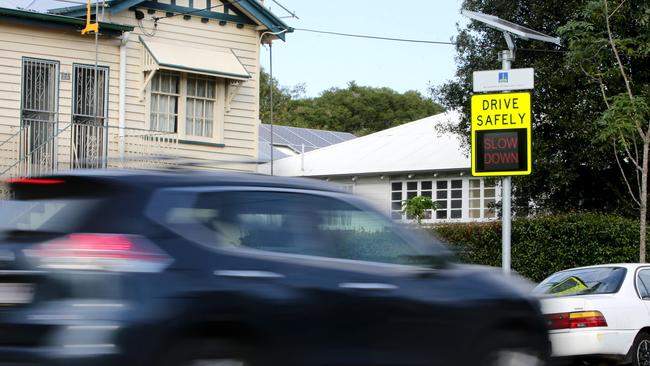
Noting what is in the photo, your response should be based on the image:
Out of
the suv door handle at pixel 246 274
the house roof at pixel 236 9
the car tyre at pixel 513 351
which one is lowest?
the car tyre at pixel 513 351

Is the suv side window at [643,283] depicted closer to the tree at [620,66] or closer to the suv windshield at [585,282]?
the suv windshield at [585,282]

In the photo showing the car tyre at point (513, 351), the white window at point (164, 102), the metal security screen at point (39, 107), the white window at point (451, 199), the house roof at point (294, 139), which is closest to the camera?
the car tyre at point (513, 351)

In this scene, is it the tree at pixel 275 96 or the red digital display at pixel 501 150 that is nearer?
the red digital display at pixel 501 150

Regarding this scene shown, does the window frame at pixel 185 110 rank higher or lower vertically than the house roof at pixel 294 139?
lower

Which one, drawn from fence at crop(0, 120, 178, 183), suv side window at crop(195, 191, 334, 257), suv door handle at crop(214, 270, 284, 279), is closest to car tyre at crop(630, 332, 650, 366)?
suv side window at crop(195, 191, 334, 257)

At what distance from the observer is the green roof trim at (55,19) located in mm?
20609

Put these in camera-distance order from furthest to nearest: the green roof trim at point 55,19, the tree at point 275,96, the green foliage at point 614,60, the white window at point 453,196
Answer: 1. the tree at point 275,96
2. the white window at point 453,196
3. the green foliage at point 614,60
4. the green roof trim at point 55,19

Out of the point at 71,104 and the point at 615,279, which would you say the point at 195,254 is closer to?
the point at 615,279

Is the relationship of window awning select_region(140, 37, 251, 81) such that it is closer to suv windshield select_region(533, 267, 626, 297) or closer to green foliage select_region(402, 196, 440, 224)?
suv windshield select_region(533, 267, 626, 297)

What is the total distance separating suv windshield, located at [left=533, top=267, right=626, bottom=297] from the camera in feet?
41.3

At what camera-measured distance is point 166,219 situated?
21.9 feet

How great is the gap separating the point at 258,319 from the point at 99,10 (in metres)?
16.4

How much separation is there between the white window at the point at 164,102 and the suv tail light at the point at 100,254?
651 inches

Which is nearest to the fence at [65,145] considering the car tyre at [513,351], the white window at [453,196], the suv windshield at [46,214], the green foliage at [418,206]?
the suv windshield at [46,214]
